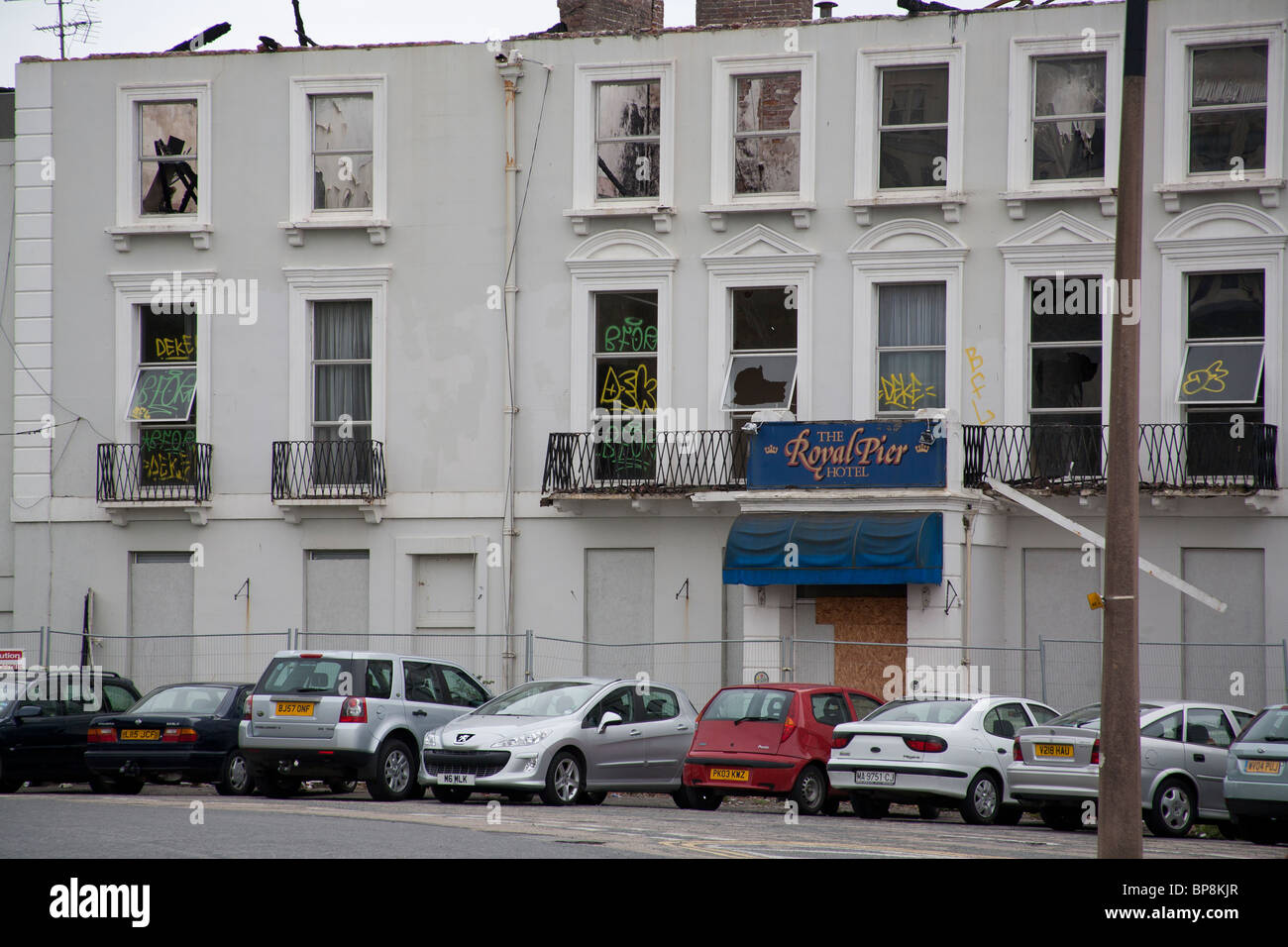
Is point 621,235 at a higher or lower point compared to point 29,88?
lower

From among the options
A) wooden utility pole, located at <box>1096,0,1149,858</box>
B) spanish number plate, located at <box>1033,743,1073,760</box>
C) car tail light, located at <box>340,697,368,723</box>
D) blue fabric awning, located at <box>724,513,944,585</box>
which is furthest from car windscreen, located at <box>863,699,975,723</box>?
wooden utility pole, located at <box>1096,0,1149,858</box>

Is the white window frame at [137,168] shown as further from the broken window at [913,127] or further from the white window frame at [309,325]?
Result: the broken window at [913,127]

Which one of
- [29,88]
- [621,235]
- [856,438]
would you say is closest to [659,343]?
[621,235]

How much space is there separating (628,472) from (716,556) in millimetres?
1973

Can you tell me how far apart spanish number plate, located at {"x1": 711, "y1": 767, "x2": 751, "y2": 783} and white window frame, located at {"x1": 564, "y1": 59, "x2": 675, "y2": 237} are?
11.1 m

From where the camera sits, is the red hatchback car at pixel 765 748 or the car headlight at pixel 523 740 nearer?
the car headlight at pixel 523 740

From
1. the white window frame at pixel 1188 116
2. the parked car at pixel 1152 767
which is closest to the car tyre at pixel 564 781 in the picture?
the parked car at pixel 1152 767

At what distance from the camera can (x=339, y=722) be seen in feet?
67.5

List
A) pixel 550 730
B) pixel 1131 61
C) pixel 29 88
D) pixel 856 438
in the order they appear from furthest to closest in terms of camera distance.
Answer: pixel 29 88
pixel 856 438
pixel 550 730
pixel 1131 61

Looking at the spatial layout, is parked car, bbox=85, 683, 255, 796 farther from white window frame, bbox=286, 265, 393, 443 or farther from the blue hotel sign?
the blue hotel sign

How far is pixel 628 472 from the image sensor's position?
2895cm

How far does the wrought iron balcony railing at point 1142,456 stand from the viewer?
2609cm

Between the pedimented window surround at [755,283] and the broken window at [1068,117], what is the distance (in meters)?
3.92

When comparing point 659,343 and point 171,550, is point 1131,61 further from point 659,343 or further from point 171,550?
point 171,550
